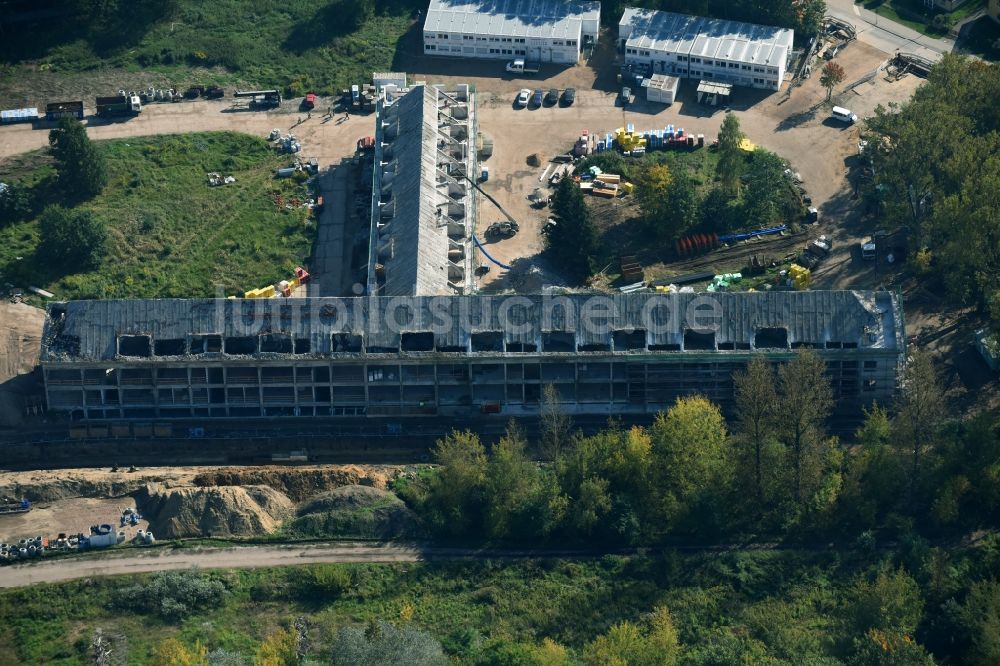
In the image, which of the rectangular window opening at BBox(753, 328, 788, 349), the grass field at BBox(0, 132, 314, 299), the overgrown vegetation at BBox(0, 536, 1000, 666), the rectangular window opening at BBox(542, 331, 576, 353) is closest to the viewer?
the overgrown vegetation at BBox(0, 536, 1000, 666)

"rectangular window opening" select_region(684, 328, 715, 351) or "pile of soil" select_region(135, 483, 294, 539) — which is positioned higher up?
"rectangular window opening" select_region(684, 328, 715, 351)

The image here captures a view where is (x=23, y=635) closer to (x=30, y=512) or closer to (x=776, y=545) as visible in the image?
(x=30, y=512)

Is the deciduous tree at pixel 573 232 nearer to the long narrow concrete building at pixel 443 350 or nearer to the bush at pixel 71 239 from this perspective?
the long narrow concrete building at pixel 443 350

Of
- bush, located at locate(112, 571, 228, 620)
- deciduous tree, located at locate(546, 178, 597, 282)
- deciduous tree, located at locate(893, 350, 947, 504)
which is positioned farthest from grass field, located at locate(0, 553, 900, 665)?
deciduous tree, located at locate(546, 178, 597, 282)

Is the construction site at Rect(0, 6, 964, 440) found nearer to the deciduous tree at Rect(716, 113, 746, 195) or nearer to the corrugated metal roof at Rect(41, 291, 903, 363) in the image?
the corrugated metal roof at Rect(41, 291, 903, 363)

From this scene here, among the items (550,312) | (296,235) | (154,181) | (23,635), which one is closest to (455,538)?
(550,312)

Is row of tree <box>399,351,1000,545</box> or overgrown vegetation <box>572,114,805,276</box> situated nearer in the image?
row of tree <box>399,351,1000,545</box>

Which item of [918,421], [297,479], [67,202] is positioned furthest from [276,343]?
[918,421]

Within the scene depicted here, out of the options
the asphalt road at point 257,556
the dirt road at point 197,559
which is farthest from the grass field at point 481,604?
the dirt road at point 197,559
